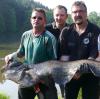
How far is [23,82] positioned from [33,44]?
0.60 m

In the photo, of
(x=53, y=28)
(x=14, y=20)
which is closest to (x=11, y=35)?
(x=14, y=20)

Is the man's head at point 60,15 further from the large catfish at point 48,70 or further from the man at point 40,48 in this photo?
the large catfish at point 48,70

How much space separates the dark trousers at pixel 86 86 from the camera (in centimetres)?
624

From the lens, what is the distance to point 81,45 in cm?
624

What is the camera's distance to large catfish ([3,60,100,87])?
6.01 m

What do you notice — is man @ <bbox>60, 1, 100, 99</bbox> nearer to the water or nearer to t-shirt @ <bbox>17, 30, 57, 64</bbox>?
t-shirt @ <bbox>17, 30, 57, 64</bbox>

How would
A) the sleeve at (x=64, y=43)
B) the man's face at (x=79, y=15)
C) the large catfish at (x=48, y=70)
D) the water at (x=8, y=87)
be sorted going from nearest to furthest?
1. the large catfish at (x=48, y=70)
2. the man's face at (x=79, y=15)
3. the sleeve at (x=64, y=43)
4. the water at (x=8, y=87)

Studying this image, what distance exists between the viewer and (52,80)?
605 cm

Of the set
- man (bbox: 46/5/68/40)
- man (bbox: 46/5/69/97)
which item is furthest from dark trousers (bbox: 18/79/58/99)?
man (bbox: 46/5/68/40)

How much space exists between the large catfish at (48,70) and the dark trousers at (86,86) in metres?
0.17

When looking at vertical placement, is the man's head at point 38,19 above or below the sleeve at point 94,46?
above

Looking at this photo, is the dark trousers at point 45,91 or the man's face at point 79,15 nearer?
the dark trousers at point 45,91

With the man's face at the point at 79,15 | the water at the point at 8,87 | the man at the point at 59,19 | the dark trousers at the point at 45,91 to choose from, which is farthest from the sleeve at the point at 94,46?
the water at the point at 8,87

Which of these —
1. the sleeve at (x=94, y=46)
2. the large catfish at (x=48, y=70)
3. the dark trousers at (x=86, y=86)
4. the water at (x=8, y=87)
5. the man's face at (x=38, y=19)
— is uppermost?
the man's face at (x=38, y=19)
